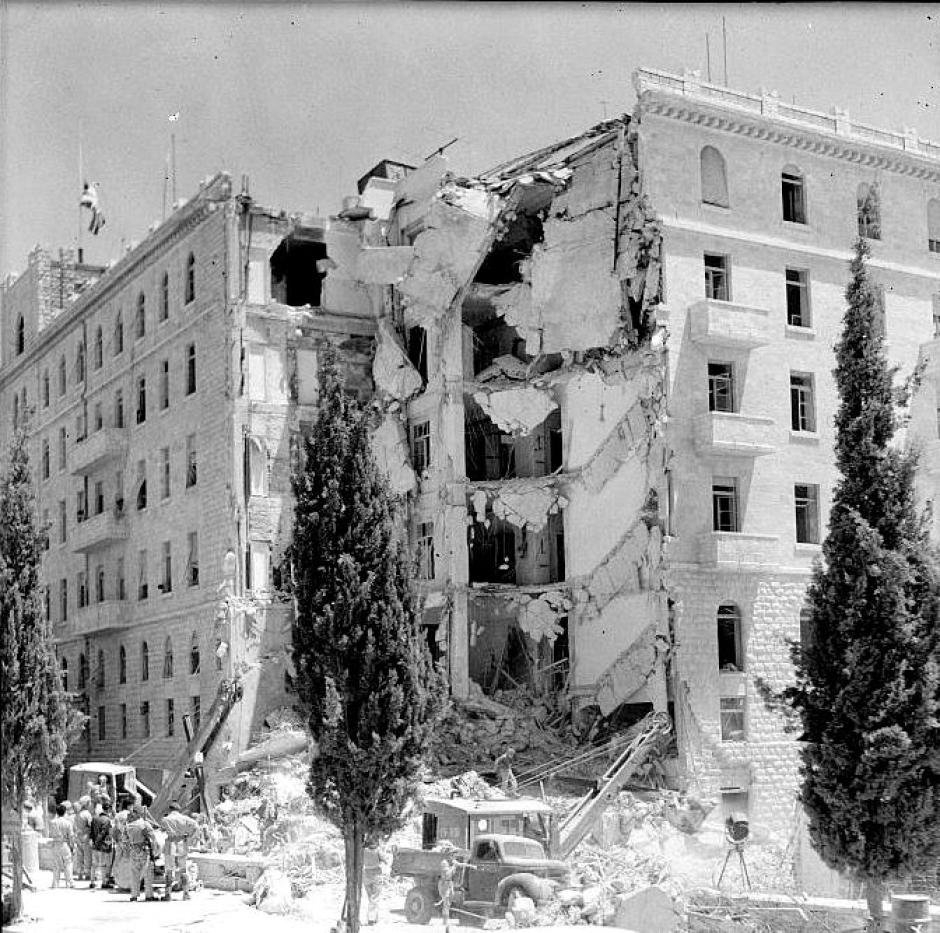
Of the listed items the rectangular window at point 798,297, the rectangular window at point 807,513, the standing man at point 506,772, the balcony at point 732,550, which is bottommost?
the standing man at point 506,772

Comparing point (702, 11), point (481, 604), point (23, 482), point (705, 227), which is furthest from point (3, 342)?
point (702, 11)

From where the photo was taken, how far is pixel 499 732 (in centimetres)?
3956

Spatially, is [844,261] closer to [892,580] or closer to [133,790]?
[892,580]

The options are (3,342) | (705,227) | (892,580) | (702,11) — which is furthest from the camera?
(3,342)

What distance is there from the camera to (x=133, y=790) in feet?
119

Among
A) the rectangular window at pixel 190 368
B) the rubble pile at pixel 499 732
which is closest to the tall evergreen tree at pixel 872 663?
the rubble pile at pixel 499 732

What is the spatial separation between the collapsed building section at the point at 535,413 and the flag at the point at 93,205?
10074 mm

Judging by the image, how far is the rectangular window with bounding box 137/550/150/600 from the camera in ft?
155

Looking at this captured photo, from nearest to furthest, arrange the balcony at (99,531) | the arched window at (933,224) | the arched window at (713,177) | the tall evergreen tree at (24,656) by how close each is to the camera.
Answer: the tall evergreen tree at (24,656) < the arched window at (713,177) < the arched window at (933,224) < the balcony at (99,531)

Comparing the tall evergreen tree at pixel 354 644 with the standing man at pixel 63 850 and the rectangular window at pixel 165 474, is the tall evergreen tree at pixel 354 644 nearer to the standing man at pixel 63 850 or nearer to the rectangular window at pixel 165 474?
the standing man at pixel 63 850

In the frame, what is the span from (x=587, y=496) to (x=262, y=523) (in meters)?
9.16

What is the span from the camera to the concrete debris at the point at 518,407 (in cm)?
4181

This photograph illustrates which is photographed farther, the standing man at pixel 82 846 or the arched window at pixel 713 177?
the arched window at pixel 713 177

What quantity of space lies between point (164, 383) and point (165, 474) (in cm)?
282
